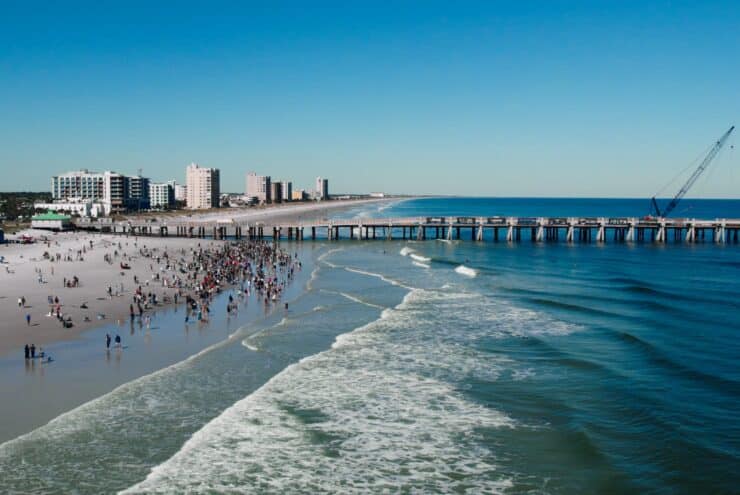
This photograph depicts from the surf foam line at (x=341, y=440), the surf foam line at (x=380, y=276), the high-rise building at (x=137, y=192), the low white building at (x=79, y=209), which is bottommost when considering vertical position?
the surf foam line at (x=341, y=440)

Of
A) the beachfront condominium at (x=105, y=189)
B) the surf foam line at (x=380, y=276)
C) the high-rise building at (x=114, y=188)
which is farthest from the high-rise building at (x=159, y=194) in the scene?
the surf foam line at (x=380, y=276)

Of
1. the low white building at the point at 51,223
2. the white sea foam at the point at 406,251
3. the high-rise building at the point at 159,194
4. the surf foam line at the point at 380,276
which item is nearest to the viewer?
the surf foam line at the point at 380,276

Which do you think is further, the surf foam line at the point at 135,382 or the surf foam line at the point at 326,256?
the surf foam line at the point at 326,256

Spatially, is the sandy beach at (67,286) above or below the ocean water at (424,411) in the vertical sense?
above

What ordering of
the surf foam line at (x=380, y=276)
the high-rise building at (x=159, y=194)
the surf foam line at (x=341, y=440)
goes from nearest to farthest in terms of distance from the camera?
the surf foam line at (x=341, y=440), the surf foam line at (x=380, y=276), the high-rise building at (x=159, y=194)

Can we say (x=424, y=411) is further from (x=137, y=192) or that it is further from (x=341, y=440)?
(x=137, y=192)

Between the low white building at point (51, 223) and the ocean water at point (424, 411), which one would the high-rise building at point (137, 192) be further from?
the ocean water at point (424, 411)
